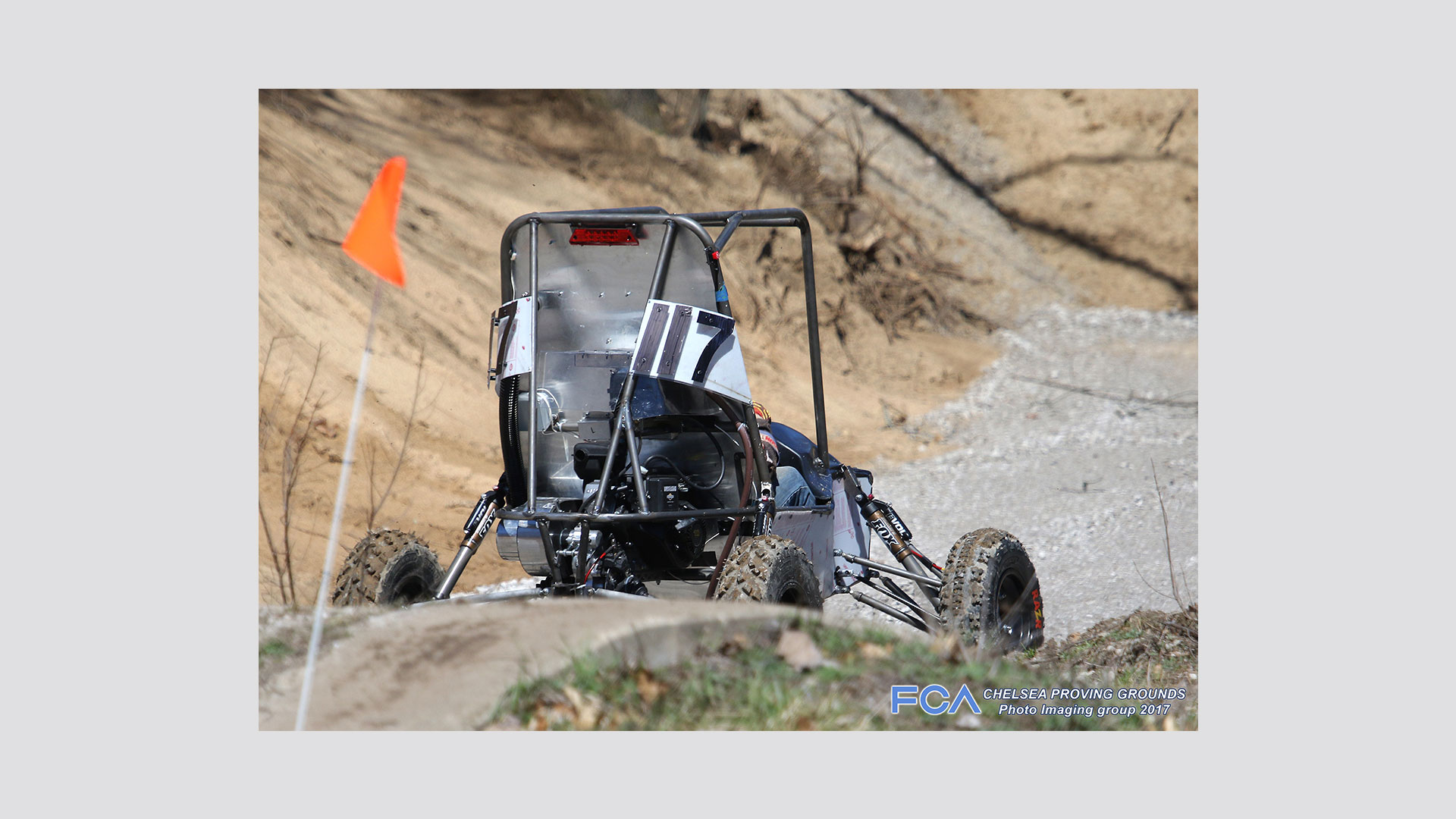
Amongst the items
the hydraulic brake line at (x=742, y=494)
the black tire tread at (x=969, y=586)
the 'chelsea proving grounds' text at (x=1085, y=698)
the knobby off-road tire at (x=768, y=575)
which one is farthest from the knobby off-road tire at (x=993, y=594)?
the hydraulic brake line at (x=742, y=494)

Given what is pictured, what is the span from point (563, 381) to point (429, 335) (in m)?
8.19

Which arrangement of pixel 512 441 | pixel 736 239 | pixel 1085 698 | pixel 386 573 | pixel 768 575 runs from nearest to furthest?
pixel 1085 698, pixel 768 575, pixel 512 441, pixel 386 573, pixel 736 239

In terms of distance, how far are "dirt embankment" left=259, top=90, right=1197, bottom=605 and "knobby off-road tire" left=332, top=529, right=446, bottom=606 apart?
263cm

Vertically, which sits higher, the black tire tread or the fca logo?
the black tire tread

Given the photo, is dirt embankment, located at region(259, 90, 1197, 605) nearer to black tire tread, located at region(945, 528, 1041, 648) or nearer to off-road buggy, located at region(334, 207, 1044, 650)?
off-road buggy, located at region(334, 207, 1044, 650)

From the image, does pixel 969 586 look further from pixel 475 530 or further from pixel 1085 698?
pixel 475 530

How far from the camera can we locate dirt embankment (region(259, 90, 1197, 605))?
12.2 meters

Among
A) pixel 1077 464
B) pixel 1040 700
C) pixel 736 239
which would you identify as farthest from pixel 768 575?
pixel 736 239

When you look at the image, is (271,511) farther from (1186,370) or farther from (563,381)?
(1186,370)

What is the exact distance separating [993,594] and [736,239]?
13.2m

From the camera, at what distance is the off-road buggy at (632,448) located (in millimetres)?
6164

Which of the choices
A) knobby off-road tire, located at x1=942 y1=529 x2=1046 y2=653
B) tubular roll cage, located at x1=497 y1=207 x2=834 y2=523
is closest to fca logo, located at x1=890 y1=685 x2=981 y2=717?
tubular roll cage, located at x1=497 y1=207 x2=834 y2=523

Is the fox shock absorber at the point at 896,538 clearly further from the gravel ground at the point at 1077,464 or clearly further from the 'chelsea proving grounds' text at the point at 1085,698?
the gravel ground at the point at 1077,464

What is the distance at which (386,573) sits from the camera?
6.67 meters
